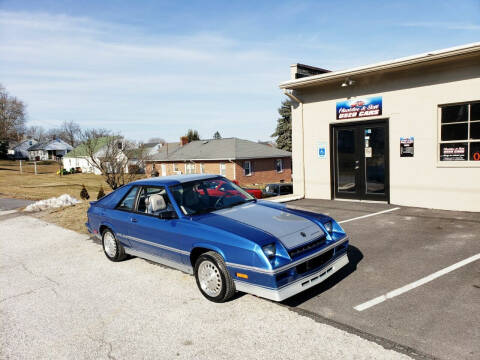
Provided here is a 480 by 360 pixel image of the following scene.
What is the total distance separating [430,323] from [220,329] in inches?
84.5

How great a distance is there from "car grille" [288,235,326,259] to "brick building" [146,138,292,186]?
106 feet

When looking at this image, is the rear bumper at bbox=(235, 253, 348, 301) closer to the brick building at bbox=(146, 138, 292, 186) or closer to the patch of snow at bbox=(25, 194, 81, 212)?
the patch of snow at bbox=(25, 194, 81, 212)

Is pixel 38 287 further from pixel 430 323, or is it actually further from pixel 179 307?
pixel 430 323

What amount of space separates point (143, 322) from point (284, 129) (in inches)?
1729

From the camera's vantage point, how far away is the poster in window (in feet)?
26.7

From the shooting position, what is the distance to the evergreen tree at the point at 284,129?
4575 centimetres

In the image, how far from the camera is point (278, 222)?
454 centimetres

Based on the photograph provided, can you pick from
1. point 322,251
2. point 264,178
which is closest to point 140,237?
point 322,251

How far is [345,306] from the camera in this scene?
4031 mm

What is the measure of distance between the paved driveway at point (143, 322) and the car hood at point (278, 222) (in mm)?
860

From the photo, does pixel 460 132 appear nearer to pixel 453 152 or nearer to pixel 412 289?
pixel 453 152

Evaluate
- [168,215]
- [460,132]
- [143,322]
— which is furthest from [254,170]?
[143,322]

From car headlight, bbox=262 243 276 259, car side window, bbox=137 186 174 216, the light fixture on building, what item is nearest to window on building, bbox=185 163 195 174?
the light fixture on building

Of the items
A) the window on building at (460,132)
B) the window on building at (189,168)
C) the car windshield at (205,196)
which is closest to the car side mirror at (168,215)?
the car windshield at (205,196)
